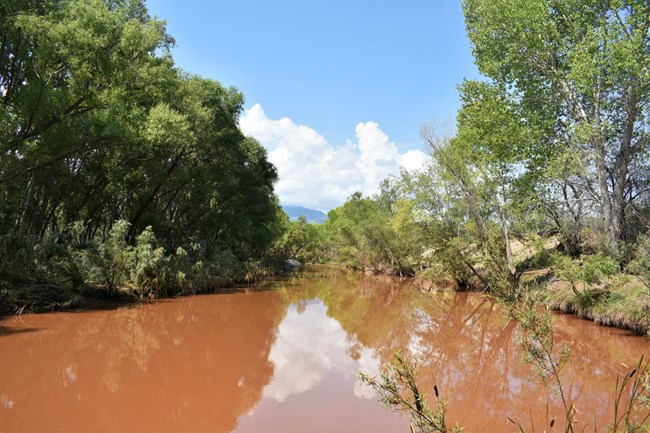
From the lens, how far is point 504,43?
17938mm

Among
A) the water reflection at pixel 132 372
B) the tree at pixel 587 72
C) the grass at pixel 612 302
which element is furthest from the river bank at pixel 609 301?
the water reflection at pixel 132 372

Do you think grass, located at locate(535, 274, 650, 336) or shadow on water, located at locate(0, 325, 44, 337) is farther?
grass, located at locate(535, 274, 650, 336)

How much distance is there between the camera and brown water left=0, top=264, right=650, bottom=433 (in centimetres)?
635

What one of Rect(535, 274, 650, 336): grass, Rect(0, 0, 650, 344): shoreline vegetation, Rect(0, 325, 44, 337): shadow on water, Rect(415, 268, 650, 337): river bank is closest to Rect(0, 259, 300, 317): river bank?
Rect(0, 0, 650, 344): shoreline vegetation

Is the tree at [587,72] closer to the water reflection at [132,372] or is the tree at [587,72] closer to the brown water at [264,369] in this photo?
the brown water at [264,369]

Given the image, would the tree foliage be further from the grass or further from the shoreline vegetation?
the grass

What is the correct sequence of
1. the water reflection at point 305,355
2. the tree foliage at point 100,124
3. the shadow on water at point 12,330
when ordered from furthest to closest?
the tree foliage at point 100,124 → the shadow on water at point 12,330 → the water reflection at point 305,355

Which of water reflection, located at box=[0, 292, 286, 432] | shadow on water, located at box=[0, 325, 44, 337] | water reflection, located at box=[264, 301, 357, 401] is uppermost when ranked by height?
water reflection, located at box=[264, 301, 357, 401]

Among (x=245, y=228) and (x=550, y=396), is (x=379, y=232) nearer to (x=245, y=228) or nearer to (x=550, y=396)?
(x=245, y=228)

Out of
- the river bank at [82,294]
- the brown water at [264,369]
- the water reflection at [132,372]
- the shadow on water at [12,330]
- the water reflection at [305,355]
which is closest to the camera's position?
the water reflection at [132,372]

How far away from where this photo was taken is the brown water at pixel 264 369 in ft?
20.8

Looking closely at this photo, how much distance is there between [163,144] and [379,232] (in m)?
20.8

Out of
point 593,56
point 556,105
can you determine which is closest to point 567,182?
point 556,105

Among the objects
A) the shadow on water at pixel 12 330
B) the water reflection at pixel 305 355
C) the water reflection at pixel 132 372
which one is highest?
the water reflection at pixel 305 355
